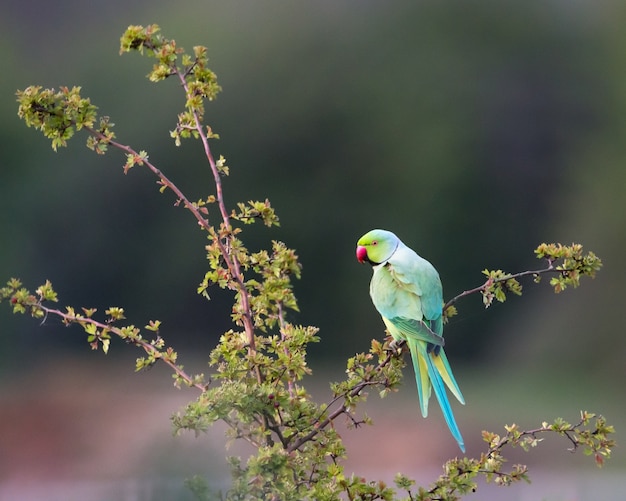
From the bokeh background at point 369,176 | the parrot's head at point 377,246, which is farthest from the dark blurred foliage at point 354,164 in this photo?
the parrot's head at point 377,246

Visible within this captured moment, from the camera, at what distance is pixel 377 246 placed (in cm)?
199

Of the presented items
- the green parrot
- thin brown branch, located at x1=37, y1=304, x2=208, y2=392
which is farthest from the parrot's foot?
thin brown branch, located at x1=37, y1=304, x2=208, y2=392

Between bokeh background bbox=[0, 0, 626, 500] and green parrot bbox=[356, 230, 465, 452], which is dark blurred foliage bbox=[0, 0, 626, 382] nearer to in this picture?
bokeh background bbox=[0, 0, 626, 500]

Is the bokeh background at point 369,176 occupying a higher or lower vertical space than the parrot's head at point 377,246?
higher

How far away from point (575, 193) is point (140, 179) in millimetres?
3882

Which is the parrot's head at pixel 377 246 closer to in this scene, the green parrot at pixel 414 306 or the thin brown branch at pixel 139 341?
the green parrot at pixel 414 306

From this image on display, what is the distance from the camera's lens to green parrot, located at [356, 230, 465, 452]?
1.72m

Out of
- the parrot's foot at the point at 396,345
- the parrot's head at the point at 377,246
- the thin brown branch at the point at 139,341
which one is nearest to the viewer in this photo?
the thin brown branch at the point at 139,341

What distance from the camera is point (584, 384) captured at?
21.8ft

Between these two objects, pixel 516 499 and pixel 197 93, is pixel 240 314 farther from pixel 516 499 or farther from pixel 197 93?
pixel 516 499

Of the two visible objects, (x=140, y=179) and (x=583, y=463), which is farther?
(x=140, y=179)

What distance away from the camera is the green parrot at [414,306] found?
5.66ft

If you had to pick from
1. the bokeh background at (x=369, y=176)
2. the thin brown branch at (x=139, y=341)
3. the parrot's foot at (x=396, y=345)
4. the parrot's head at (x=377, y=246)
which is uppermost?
the bokeh background at (x=369, y=176)

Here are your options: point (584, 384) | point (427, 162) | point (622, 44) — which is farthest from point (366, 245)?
point (622, 44)
